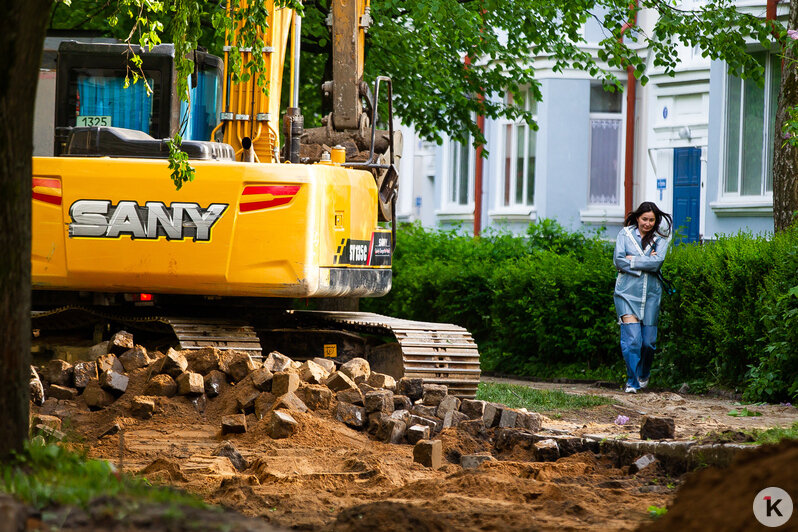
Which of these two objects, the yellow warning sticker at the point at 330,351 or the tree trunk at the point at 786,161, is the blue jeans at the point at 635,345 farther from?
the yellow warning sticker at the point at 330,351

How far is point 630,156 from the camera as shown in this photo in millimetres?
22922

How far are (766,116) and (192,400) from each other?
12072 millimetres

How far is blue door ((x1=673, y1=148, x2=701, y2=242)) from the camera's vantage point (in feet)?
68.6

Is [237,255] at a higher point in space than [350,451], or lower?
higher

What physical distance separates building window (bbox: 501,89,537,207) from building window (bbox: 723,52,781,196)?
600 cm

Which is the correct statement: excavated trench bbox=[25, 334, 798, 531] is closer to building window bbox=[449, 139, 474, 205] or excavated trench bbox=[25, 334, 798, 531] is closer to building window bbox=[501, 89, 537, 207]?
building window bbox=[501, 89, 537, 207]

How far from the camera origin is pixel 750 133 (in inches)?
742

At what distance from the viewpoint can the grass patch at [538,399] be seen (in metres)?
11.3

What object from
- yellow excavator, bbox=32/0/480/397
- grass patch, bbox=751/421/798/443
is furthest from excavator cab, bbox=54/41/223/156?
grass patch, bbox=751/421/798/443

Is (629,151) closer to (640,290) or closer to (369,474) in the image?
(640,290)

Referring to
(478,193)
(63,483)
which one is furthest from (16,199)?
(478,193)

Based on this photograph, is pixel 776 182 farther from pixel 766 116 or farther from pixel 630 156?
pixel 630 156

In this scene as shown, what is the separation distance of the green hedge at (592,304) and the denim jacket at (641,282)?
1.38 feet

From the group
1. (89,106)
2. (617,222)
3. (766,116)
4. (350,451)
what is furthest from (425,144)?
(350,451)
